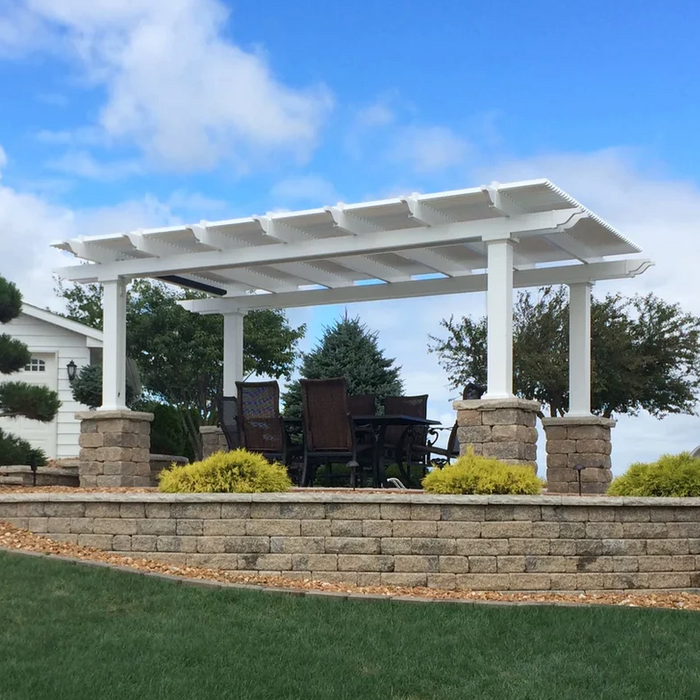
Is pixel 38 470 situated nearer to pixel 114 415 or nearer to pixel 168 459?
pixel 114 415

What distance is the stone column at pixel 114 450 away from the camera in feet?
42.5

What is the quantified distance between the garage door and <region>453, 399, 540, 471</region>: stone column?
1071 cm

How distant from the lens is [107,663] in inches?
234

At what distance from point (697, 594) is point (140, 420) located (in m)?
7.38

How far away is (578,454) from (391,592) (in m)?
5.80

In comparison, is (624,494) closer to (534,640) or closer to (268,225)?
(534,640)

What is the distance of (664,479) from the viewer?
28.8 ft

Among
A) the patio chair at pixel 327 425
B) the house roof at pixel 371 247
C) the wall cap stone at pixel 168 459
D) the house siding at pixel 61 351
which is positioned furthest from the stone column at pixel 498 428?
the house siding at pixel 61 351

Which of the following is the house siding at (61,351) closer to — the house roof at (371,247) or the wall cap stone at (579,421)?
the house roof at (371,247)

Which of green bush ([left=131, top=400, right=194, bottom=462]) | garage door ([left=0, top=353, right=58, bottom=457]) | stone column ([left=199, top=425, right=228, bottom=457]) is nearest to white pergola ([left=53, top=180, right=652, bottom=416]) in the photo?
stone column ([left=199, top=425, right=228, bottom=457])

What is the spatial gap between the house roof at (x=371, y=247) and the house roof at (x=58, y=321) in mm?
4728

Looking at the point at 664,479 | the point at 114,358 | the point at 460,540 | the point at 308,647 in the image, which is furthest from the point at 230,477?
the point at 114,358

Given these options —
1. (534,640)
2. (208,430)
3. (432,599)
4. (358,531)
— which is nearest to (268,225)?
(208,430)

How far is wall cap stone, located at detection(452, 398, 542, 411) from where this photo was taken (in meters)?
10.8
